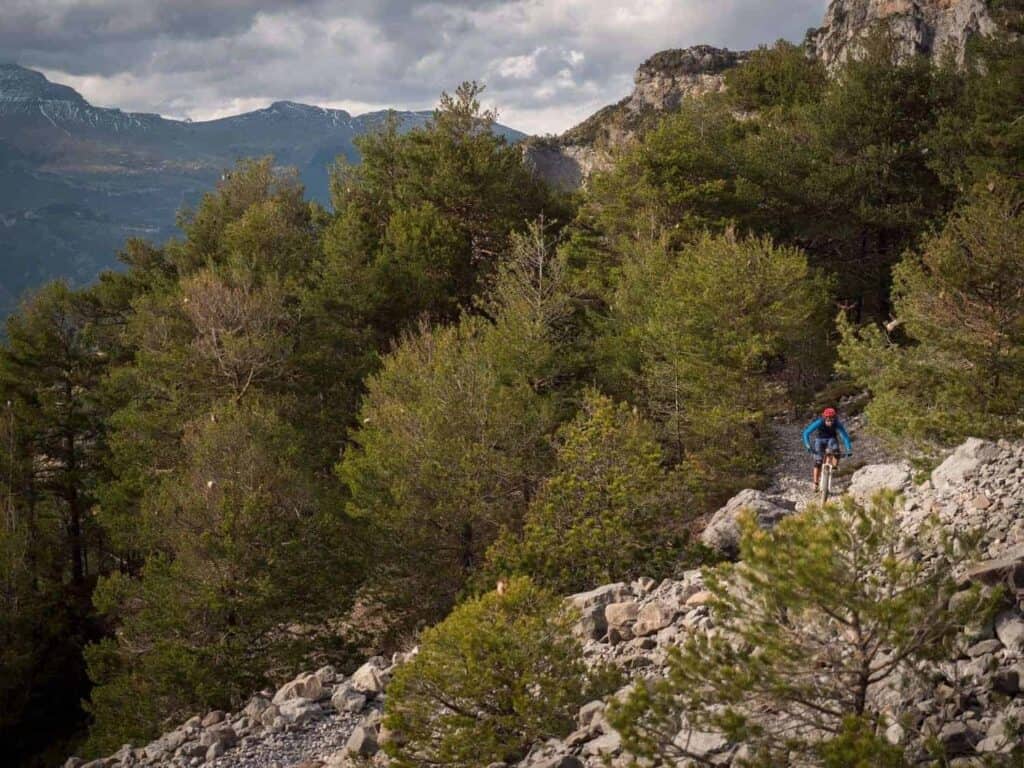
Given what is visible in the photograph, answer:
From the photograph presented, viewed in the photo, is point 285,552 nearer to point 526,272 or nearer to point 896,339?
point 526,272

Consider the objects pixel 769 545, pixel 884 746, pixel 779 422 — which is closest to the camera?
pixel 884 746

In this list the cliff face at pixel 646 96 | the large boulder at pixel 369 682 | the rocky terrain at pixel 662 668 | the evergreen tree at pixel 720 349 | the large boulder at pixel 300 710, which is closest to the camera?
the rocky terrain at pixel 662 668

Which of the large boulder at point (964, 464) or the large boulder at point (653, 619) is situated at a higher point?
the large boulder at point (964, 464)

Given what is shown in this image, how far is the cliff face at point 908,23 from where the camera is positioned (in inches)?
3250

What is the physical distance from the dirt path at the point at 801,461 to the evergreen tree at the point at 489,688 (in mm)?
12884

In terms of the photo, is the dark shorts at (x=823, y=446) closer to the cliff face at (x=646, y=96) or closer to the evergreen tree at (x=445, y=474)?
the evergreen tree at (x=445, y=474)

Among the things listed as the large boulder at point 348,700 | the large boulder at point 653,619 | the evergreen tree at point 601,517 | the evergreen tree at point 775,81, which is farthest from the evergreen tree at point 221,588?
the evergreen tree at point 775,81

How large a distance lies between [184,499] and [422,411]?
7622mm

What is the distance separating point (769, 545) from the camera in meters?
8.57

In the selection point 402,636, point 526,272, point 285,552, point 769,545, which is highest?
point 526,272

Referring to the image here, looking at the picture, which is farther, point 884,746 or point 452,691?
point 452,691

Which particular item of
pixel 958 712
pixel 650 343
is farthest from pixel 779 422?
pixel 958 712

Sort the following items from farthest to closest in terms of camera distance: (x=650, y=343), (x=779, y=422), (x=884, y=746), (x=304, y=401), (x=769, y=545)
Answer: (x=304, y=401) < (x=779, y=422) < (x=650, y=343) < (x=769, y=545) < (x=884, y=746)

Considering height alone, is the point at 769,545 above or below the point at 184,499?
above
